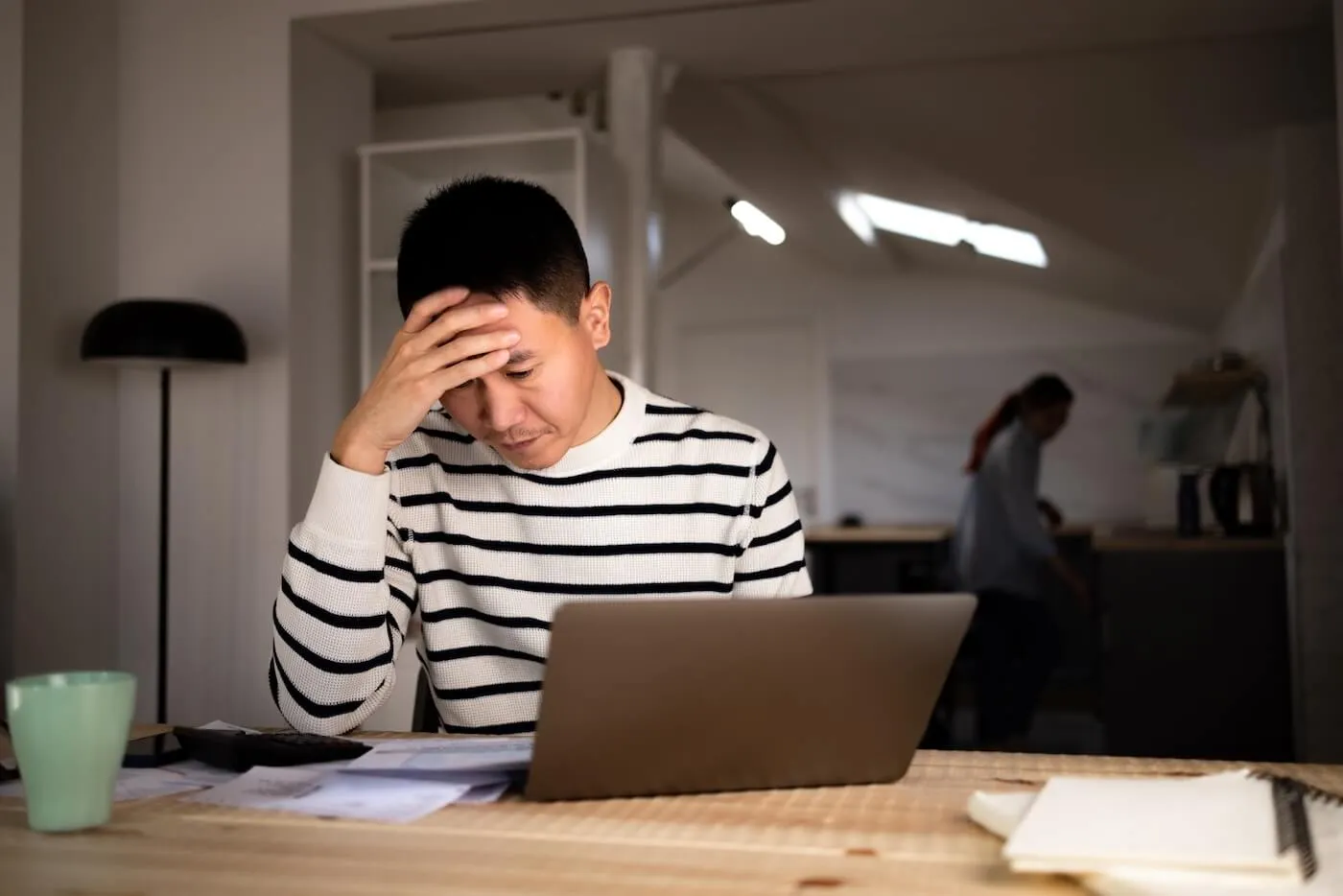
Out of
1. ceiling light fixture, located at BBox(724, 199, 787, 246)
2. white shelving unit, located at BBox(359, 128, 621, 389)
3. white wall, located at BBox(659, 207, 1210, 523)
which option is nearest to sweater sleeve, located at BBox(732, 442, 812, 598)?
white shelving unit, located at BBox(359, 128, 621, 389)

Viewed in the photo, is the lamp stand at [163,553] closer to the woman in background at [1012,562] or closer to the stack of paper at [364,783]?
the stack of paper at [364,783]

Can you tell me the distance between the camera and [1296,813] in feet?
2.33

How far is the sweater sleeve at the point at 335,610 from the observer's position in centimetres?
121

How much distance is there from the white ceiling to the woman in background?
88 cm

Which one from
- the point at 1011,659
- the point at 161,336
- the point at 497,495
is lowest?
the point at 1011,659

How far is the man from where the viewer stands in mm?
1229

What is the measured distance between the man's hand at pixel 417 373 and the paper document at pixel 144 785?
1.17ft

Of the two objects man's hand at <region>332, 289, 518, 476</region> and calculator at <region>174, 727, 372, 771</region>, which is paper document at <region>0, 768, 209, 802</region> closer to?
calculator at <region>174, 727, 372, 771</region>

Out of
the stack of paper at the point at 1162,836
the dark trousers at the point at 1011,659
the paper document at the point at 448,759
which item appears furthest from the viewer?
the dark trousers at the point at 1011,659

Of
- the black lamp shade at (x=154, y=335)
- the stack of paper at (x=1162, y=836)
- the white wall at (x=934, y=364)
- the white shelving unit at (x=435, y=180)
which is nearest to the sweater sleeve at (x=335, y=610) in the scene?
the stack of paper at (x=1162, y=836)

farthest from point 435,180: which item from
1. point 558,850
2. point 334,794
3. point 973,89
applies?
point 558,850

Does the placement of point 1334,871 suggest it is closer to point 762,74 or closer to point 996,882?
point 996,882

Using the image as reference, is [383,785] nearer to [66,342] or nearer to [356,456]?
[356,456]

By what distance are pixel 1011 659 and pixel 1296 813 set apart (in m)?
3.94
